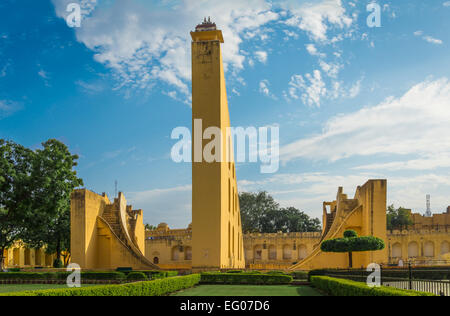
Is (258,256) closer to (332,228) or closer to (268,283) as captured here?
(332,228)

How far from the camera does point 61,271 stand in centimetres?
1836

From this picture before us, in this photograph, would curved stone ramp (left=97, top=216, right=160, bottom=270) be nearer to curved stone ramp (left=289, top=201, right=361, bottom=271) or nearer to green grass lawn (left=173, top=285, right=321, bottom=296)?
curved stone ramp (left=289, top=201, right=361, bottom=271)

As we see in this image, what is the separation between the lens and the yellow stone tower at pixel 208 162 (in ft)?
59.5

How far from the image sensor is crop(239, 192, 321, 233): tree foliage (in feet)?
142

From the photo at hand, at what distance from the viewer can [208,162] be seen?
1855 cm

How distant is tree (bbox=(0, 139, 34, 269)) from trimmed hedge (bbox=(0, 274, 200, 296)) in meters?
10.7

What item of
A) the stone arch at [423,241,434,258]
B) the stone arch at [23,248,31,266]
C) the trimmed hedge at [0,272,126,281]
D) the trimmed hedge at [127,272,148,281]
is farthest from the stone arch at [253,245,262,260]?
the stone arch at [23,248,31,266]

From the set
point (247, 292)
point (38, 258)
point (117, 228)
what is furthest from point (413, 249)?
point (38, 258)

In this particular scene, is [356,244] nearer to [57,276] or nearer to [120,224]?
[120,224]

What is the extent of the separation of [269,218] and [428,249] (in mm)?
15976
